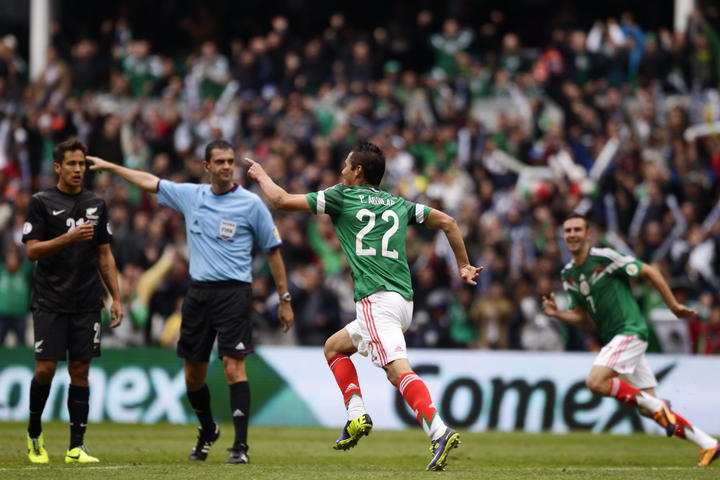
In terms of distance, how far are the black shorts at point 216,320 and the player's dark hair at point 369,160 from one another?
76.8 inches

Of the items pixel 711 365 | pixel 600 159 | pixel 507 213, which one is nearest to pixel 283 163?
pixel 507 213

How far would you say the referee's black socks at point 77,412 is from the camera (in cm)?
1021

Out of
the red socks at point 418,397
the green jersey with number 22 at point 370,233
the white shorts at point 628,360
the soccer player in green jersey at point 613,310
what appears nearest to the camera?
the red socks at point 418,397

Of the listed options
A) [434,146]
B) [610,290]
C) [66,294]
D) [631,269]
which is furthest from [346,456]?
[434,146]

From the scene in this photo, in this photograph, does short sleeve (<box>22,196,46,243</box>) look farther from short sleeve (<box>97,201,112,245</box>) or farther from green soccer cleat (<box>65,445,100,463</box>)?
green soccer cleat (<box>65,445,100,463</box>)

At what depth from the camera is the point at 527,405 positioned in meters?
16.2

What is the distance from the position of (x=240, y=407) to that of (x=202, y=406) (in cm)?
61

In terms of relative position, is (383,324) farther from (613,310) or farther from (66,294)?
(613,310)

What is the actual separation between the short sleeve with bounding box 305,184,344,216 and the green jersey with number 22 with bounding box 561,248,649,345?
3.66 m

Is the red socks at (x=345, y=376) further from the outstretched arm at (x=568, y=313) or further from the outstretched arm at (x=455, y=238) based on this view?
the outstretched arm at (x=568, y=313)

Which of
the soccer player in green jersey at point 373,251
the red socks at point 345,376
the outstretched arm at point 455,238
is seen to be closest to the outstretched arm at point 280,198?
the soccer player in green jersey at point 373,251

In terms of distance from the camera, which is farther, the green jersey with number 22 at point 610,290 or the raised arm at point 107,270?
the green jersey with number 22 at point 610,290

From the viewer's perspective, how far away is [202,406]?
10930 mm

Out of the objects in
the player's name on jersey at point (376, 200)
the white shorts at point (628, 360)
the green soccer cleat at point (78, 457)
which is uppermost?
the player's name on jersey at point (376, 200)
